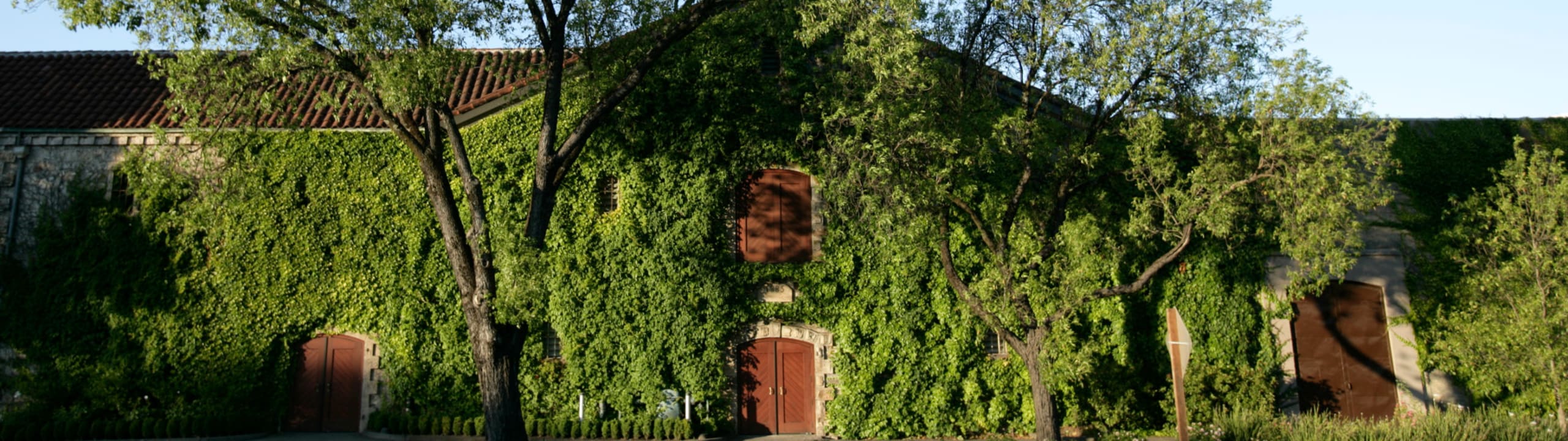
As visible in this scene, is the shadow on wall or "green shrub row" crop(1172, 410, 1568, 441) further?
the shadow on wall

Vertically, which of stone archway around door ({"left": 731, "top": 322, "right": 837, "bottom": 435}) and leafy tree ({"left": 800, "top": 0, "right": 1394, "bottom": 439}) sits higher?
leafy tree ({"left": 800, "top": 0, "right": 1394, "bottom": 439})

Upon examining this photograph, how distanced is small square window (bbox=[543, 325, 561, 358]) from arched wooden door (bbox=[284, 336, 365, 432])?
10.8 feet

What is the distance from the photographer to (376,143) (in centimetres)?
1819

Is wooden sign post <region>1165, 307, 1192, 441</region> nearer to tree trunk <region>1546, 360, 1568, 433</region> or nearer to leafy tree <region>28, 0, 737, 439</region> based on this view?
leafy tree <region>28, 0, 737, 439</region>

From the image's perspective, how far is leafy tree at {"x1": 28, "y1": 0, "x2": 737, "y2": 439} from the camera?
11031 millimetres

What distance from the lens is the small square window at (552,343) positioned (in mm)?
17562

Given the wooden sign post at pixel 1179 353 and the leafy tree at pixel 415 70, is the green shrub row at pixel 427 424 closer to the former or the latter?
the leafy tree at pixel 415 70

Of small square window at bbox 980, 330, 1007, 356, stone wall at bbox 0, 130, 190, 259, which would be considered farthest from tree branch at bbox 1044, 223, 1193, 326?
stone wall at bbox 0, 130, 190, 259

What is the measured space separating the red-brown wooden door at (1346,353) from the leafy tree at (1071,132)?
198 inches

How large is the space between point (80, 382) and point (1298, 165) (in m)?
19.5

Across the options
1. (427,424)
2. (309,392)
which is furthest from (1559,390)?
(309,392)

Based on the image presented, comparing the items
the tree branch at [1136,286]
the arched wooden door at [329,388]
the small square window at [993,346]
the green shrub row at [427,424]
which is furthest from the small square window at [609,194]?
the tree branch at [1136,286]

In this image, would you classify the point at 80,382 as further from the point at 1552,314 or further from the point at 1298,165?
the point at 1552,314

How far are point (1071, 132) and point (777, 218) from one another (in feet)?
17.2
